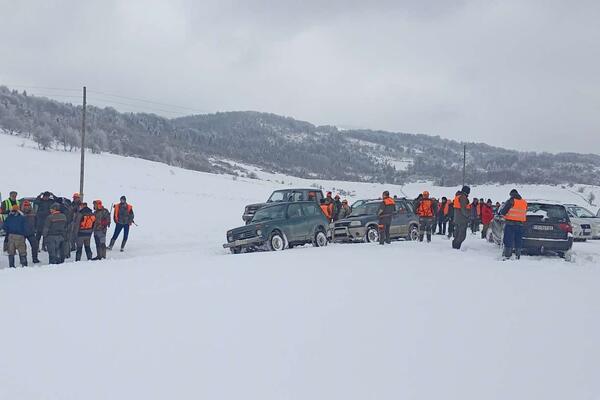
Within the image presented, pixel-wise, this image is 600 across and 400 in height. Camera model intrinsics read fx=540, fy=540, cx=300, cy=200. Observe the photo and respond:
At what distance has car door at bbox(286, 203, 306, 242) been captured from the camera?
16.7 m

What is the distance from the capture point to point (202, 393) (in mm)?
4938

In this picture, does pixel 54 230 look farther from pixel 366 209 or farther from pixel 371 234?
pixel 366 209

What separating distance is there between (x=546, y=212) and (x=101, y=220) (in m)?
12.5

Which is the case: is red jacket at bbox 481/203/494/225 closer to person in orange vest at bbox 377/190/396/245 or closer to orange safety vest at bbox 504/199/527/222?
person in orange vest at bbox 377/190/396/245

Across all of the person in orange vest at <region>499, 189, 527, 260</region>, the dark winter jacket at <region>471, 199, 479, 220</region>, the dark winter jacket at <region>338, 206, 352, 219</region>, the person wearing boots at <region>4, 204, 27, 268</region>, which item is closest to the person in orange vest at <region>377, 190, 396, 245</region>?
the person in orange vest at <region>499, 189, 527, 260</region>

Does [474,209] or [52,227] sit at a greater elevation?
[474,209]

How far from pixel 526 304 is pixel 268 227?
9182 millimetres

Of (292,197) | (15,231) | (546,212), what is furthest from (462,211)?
(15,231)

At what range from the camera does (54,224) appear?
1372 cm

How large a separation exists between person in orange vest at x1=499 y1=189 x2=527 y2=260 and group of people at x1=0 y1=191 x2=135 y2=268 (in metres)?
11.0

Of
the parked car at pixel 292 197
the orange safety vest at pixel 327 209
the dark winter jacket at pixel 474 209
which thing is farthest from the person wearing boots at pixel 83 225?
the dark winter jacket at pixel 474 209

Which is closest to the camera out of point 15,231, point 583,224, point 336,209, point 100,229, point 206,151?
point 15,231

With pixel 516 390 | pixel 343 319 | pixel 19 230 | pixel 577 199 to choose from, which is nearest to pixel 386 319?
pixel 343 319

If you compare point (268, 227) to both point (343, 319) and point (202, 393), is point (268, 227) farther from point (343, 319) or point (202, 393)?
point (202, 393)
